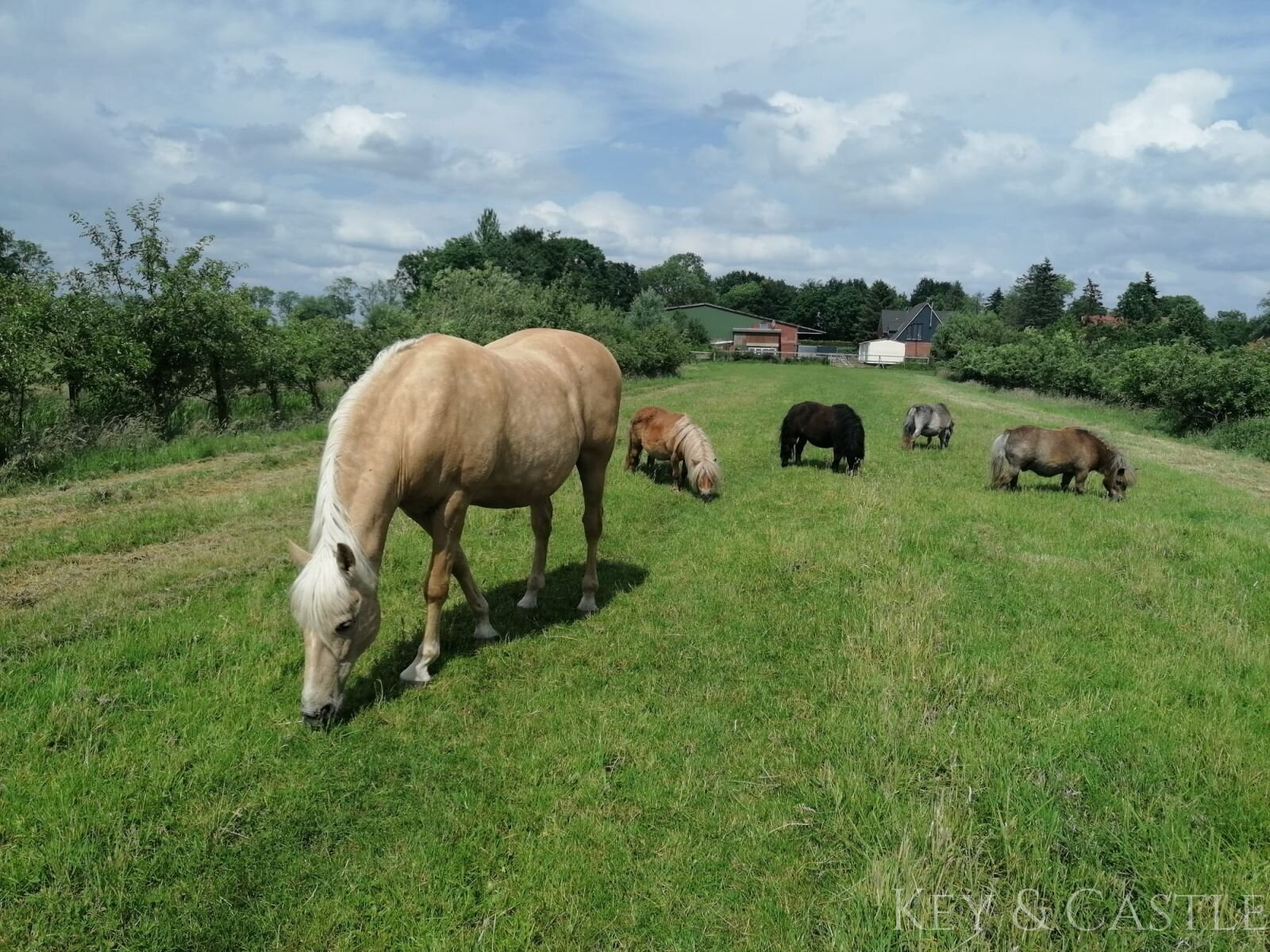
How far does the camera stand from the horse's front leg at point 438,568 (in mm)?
5117

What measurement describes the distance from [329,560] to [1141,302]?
110433mm

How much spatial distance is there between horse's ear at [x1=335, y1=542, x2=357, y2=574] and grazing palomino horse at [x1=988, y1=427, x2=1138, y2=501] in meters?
11.3

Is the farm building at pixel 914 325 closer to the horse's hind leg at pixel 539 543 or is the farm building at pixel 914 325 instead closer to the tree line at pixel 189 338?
the tree line at pixel 189 338

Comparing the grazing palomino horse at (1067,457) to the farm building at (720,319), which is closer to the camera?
the grazing palomino horse at (1067,457)

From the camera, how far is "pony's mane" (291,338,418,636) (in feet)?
13.7

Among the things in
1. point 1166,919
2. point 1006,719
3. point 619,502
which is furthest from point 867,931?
point 619,502

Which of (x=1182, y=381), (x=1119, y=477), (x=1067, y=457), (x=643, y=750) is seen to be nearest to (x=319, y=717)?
(x=643, y=750)

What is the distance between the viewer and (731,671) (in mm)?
5301

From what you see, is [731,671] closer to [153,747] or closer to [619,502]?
[153,747]

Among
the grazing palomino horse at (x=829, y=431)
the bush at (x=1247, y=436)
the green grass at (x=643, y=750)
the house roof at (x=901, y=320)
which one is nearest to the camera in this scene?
the green grass at (x=643, y=750)

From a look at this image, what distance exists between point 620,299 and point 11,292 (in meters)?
95.0

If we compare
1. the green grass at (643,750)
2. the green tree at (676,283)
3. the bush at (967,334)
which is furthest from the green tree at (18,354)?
the green tree at (676,283)

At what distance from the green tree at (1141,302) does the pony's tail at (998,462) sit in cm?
8763

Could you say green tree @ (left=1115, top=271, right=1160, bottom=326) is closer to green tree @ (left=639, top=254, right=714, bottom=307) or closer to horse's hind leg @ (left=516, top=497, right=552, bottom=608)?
green tree @ (left=639, top=254, right=714, bottom=307)
